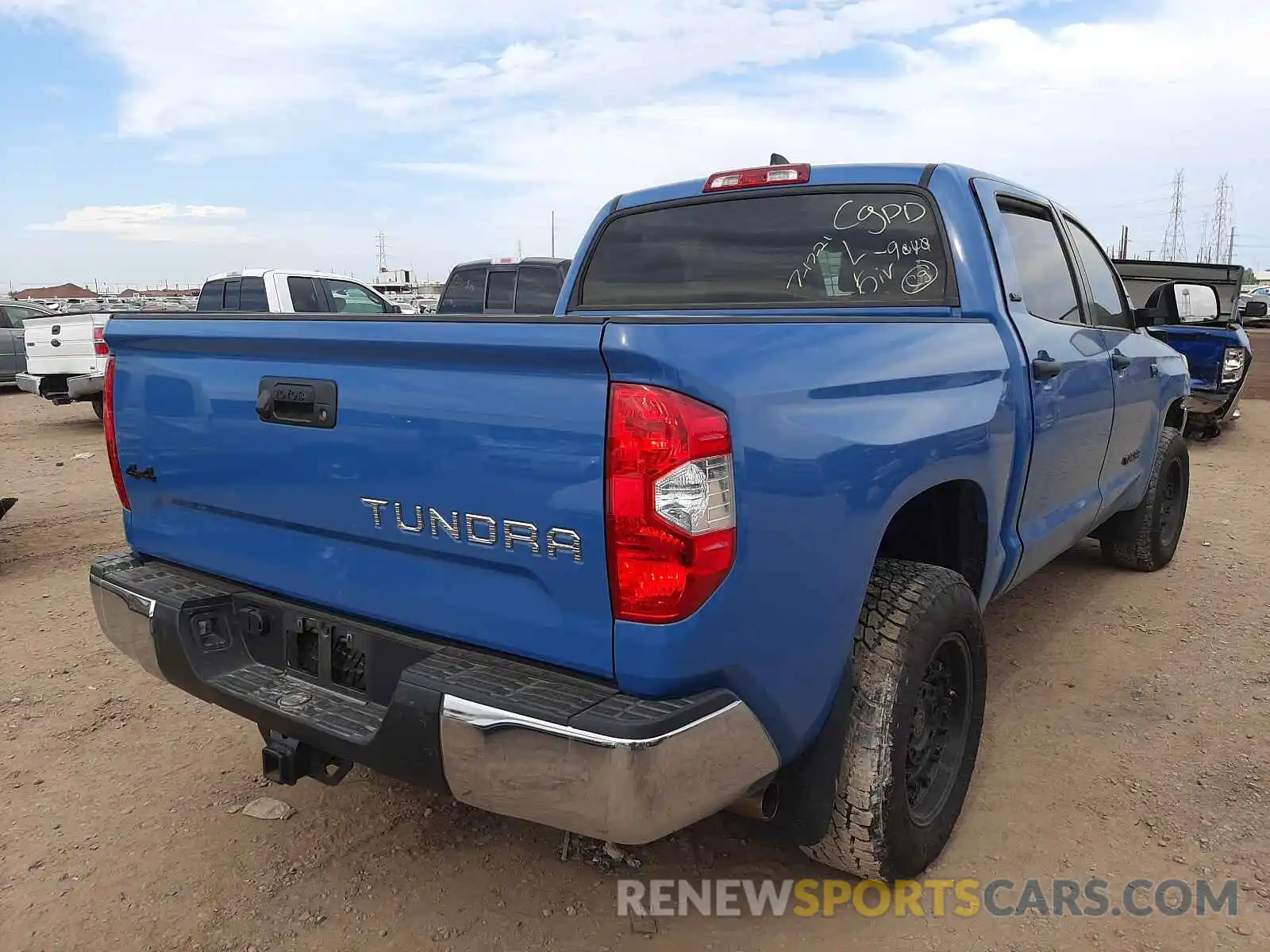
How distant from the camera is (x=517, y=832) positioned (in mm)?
2816

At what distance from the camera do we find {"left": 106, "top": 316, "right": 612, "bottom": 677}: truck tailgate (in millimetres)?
1812

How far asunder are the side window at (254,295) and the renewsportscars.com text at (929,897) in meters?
10.5

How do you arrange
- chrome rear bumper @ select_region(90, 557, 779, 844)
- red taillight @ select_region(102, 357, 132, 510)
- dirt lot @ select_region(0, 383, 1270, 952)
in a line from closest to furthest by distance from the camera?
chrome rear bumper @ select_region(90, 557, 779, 844), dirt lot @ select_region(0, 383, 1270, 952), red taillight @ select_region(102, 357, 132, 510)

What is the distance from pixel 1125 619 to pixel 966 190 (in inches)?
101

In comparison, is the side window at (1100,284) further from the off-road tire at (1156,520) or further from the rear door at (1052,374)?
the off-road tire at (1156,520)

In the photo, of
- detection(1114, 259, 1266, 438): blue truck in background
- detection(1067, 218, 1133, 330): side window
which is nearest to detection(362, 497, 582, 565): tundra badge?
detection(1067, 218, 1133, 330): side window

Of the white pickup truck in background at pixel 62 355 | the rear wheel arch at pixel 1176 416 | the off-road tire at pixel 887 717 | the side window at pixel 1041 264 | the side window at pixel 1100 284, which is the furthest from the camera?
the white pickup truck in background at pixel 62 355

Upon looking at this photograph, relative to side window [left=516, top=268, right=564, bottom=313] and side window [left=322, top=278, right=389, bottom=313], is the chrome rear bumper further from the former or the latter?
side window [left=322, top=278, right=389, bottom=313]

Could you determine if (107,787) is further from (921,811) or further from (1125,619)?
(1125,619)

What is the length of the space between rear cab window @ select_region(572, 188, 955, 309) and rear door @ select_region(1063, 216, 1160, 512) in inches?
47.0

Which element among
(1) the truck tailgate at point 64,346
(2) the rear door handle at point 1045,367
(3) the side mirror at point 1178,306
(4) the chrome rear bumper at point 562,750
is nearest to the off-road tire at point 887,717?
(4) the chrome rear bumper at point 562,750

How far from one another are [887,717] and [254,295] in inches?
440

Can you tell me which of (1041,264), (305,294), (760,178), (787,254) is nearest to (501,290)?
(305,294)

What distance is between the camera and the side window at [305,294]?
37.9 feet
